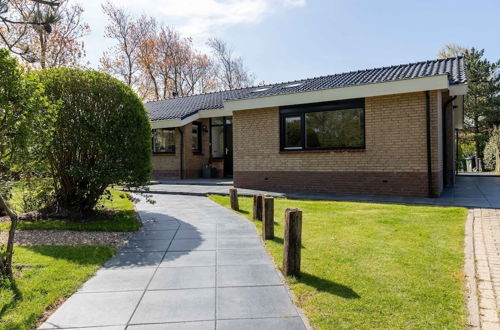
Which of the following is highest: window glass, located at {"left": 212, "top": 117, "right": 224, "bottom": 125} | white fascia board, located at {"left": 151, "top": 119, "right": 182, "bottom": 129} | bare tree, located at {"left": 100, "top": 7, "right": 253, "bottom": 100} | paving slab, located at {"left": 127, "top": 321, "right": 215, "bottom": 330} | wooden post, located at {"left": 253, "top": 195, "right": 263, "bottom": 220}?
bare tree, located at {"left": 100, "top": 7, "right": 253, "bottom": 100}

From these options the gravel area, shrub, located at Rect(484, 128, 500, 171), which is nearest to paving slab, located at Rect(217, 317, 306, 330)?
the gravel area

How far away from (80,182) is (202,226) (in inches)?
110

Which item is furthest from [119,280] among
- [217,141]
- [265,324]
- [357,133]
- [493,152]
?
[493,152]

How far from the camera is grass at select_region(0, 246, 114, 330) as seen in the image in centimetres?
319

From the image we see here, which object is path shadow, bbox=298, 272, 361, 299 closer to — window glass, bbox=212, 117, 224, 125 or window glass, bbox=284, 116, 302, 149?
window glass, bbox=284, 116, 302, 149

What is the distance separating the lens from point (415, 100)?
10.4 meters

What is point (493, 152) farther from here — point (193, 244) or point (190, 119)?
point (193, 244)

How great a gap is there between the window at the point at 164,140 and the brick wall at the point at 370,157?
20.4ft

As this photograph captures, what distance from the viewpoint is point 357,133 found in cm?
1139

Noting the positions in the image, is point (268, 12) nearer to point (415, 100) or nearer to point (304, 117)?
point (304, 117)

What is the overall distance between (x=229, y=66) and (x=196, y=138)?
76.4 ft

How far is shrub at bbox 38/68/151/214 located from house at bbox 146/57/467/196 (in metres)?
→ 6.22

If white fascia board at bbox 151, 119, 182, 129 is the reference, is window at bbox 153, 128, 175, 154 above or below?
below

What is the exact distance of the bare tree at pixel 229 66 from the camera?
39.6 meters
